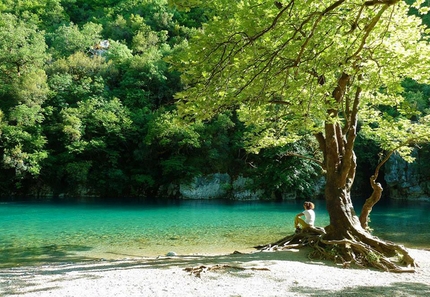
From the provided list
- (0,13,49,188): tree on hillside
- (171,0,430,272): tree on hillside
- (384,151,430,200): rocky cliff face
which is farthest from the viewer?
(384,151,430,200): rocky cliff face

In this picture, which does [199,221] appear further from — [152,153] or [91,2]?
[91,2]

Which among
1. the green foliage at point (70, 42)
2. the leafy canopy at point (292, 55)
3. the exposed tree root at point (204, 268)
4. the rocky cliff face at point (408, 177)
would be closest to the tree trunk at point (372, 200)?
the leafy canopy at point (292, 55)

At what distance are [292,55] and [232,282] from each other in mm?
4379

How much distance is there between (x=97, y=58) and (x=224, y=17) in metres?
39.0

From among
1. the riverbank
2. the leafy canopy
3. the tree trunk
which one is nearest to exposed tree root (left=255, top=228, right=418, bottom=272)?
the riverbank

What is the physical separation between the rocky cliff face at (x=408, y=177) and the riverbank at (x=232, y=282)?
1108 inches

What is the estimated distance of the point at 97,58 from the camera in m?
43.2

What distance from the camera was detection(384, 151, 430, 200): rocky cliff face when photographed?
32312mm

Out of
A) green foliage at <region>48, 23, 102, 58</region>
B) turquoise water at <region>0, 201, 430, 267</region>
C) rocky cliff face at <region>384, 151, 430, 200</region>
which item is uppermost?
green foliage at <region>48, 23, 102, 58</region>

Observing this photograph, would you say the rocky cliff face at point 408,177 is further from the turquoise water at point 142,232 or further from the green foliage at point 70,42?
the green foliage at point 70,42

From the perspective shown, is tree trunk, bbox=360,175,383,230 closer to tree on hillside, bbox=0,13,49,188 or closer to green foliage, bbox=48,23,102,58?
tree on hillside, bbox=0,13,49,188

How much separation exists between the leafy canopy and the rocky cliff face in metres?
27.3

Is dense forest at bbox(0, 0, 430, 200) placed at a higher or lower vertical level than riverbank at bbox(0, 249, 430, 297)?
higher

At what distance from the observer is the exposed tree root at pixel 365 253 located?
8.17 meters
